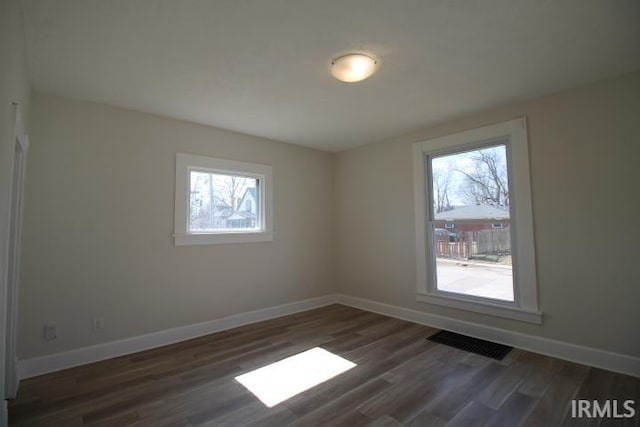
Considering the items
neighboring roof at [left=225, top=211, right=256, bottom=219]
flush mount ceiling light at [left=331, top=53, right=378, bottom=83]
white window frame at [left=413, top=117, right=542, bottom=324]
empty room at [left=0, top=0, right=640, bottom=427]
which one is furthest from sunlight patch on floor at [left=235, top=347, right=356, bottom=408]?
flush mount ceiling light at [left=331, top=53, right=378, bottom=83]

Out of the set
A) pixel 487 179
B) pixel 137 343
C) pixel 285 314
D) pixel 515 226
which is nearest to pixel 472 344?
pixel 515 226

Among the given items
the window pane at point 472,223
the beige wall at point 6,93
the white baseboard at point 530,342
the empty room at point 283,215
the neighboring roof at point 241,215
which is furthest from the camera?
the neighboring roof at point 241,215

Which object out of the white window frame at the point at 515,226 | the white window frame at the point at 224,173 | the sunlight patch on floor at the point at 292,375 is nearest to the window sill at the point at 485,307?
the white window frame at the point at 515,226

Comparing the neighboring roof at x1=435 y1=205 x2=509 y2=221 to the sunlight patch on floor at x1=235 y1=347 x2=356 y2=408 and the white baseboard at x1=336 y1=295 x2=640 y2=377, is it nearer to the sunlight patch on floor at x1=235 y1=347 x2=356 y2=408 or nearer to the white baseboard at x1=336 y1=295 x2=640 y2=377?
the white baseboard at x1=336 y1=295 x2=640 y2=377

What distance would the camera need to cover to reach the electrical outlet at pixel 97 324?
2943mm

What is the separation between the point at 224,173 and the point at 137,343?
2131 mm

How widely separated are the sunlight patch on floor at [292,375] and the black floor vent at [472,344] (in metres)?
1.20

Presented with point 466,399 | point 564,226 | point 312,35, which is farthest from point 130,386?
point 564,226

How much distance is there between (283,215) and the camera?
4.52 metres

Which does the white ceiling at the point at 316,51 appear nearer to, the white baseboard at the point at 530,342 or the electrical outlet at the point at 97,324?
the electrical outlet at the point at 97,324

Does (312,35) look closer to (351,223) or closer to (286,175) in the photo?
(286,175)

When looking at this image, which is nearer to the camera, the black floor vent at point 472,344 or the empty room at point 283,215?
the empty room at point 283,215

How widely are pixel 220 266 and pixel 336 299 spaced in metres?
2.12

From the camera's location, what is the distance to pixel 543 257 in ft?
9.91
